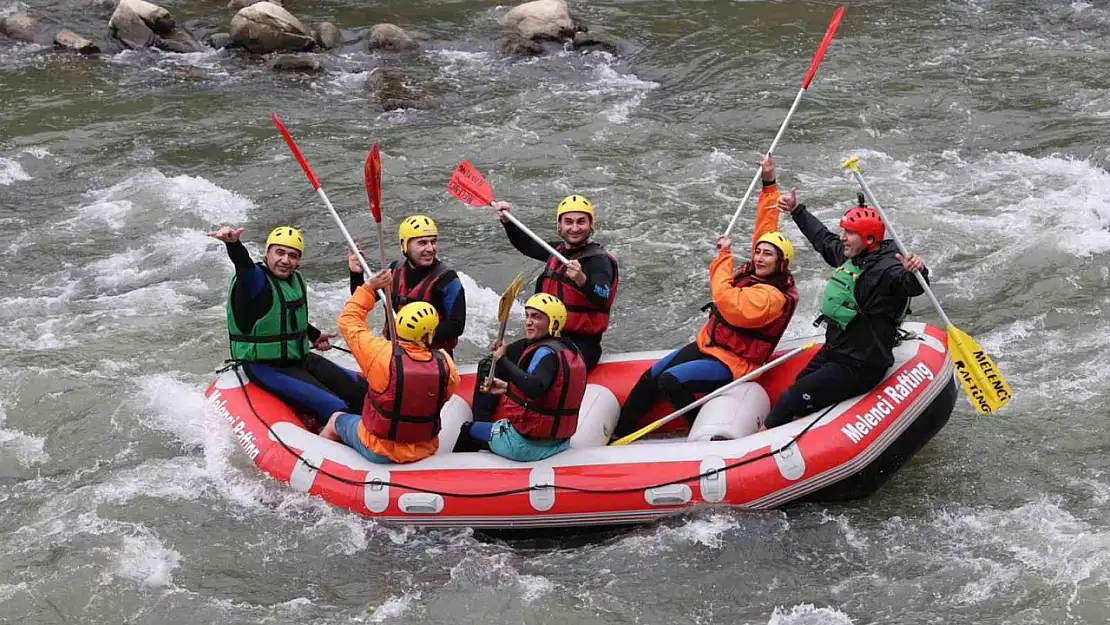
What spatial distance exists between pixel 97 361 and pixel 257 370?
211cm

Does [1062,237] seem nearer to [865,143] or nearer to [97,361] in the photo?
[865,143]

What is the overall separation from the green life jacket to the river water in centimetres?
103

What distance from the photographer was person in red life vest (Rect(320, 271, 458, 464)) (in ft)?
20.2

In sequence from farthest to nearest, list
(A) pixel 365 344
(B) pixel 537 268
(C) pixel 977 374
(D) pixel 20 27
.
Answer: (D) pixel 20 27 < (B) pixel 537 268 < (C) pixel 977 374 < (A) pixel 365 344

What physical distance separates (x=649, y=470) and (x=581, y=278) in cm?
122

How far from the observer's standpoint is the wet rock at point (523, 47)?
587 inches

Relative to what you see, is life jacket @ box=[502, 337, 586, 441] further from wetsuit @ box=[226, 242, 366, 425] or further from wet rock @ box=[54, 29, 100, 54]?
wet rock @ box=[54, 29, 100, 54]

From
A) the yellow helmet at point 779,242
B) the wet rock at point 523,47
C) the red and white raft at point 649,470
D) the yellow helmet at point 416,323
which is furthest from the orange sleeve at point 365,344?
the wet rock at point 523,47

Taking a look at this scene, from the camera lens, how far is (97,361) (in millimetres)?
8641

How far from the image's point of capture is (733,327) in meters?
6.92

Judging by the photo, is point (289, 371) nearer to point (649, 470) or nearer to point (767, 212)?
point (649, 470)

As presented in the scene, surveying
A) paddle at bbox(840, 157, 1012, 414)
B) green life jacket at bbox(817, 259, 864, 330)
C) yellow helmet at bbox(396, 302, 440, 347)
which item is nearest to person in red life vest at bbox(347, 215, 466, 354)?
yellow helmet at bbox(396, 302, 440, 347)

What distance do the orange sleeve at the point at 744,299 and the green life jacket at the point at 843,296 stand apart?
27 cm

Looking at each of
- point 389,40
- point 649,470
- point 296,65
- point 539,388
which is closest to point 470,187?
point 539,388
